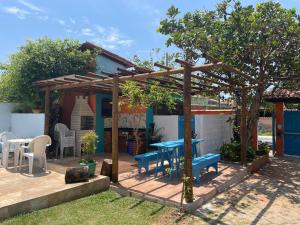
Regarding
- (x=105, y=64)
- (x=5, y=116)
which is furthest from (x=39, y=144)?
(x=105, y=64)

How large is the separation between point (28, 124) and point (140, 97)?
4907mm

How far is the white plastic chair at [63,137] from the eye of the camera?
10277 millimetres

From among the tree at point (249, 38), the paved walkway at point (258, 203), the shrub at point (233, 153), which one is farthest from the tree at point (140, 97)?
the paved walkway at point (258, 203)

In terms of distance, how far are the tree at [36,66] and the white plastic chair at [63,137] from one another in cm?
208

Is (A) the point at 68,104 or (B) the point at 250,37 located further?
(A) the point at 68,104

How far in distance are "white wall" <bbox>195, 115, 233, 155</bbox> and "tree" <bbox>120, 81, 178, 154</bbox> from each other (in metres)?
1.53

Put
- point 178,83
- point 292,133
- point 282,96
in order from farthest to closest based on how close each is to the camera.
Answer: point 292,133, point 282,96, point 178,83

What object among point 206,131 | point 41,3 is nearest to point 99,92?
point 41,3

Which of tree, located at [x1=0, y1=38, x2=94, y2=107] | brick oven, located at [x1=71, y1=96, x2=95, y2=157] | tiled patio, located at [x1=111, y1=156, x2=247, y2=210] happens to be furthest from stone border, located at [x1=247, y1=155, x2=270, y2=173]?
tree, located at [x1=0, y1=38, x2=94, y2=107]

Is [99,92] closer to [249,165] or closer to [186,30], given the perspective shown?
[186,30]

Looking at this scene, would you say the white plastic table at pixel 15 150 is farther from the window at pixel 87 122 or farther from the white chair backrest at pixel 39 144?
Result: the window at pixel 87 122

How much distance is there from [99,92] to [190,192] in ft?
23.5

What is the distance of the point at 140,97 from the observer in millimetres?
9930

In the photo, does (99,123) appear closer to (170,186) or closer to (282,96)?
(170,186)
